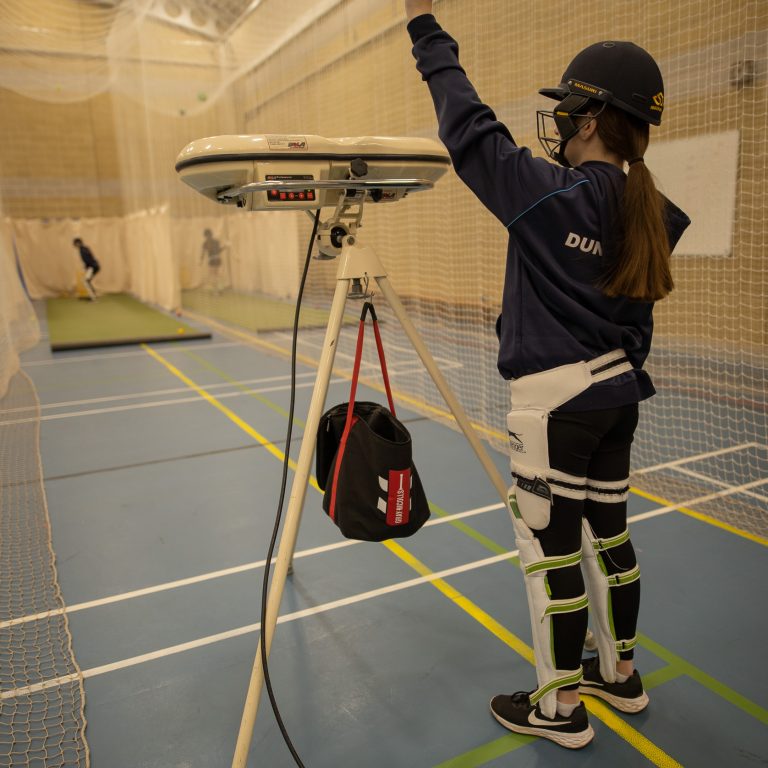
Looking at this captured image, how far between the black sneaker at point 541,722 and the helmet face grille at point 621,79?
138 cm

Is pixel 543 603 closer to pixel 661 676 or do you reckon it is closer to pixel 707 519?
pixel 661 676

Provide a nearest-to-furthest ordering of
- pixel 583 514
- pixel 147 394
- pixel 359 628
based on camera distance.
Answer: pixel 583 514
pixel 359 628
pixel 147 394

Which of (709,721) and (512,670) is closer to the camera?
(709,721)

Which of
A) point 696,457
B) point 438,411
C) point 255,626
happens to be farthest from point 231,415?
point 696,457

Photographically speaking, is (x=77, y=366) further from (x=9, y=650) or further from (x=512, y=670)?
(x=512, y=670)

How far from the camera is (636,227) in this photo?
125cm

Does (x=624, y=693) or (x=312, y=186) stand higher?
(x=312, y=186)

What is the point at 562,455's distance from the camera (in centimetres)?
140

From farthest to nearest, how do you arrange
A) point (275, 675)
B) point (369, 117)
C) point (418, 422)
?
point (369, 117) → point (418, 422) → point (275, 675)

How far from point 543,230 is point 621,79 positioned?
33 centimetres

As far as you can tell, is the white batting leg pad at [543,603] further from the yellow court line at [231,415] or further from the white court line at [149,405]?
the white court line at [149,405]

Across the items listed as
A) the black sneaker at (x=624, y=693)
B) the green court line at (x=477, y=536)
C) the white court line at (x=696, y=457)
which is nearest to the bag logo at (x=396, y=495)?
the black sneaker at (x=624, y=693)

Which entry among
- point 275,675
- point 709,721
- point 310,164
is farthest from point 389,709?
point 310,164

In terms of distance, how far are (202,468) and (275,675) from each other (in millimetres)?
1890
